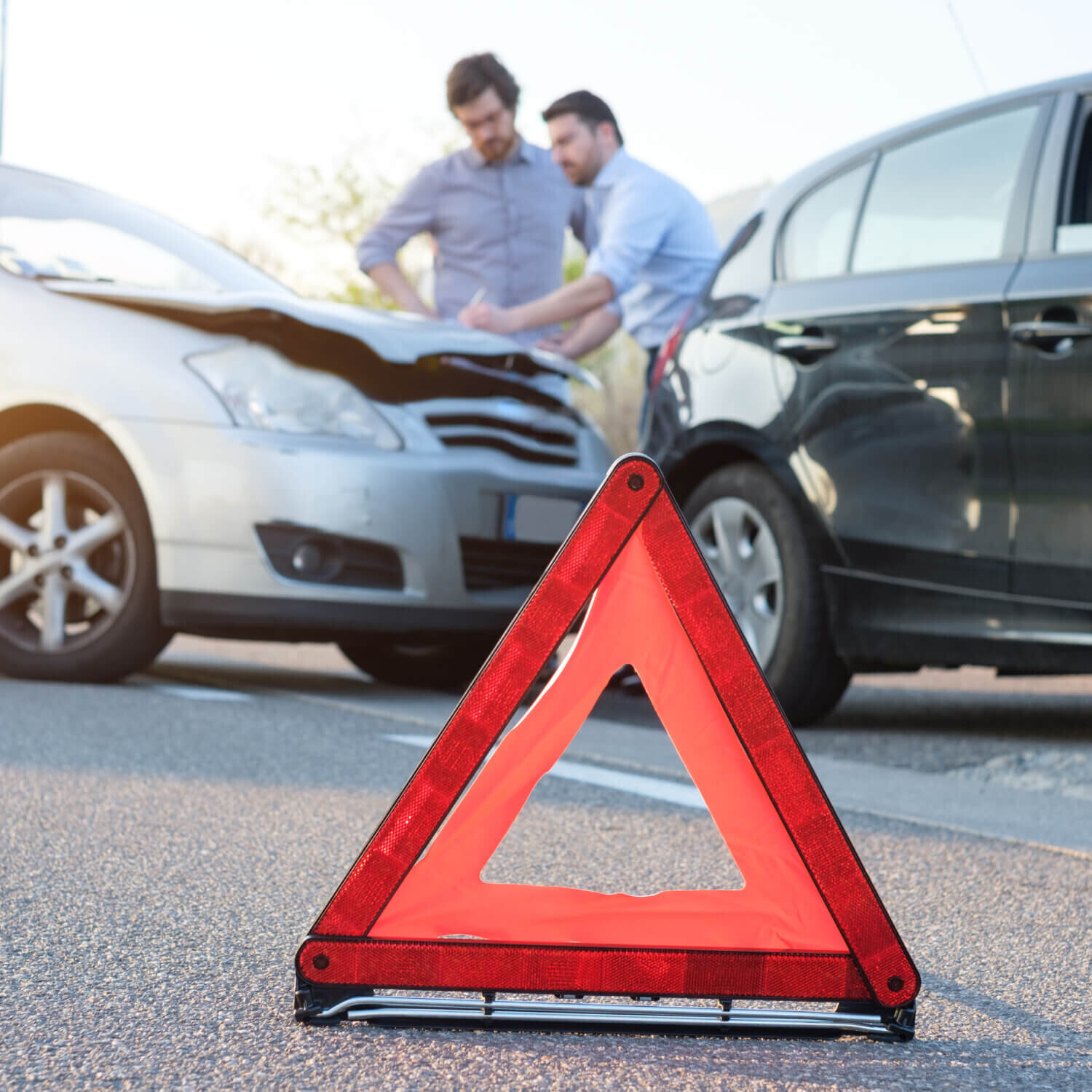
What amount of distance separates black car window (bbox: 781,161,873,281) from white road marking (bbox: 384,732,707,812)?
5.70ft

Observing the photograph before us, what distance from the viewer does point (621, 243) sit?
668cm

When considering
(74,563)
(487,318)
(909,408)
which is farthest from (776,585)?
(74,563)

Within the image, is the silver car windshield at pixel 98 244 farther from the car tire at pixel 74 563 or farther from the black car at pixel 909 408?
the black car at pixel 909 408

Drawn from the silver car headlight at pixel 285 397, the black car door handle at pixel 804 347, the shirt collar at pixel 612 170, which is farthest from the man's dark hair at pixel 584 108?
the black car door handle at pixel 804 347

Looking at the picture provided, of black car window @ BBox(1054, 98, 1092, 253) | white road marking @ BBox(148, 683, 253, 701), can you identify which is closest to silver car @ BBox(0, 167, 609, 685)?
white road marking @ BBox(148, 683, 253, 701)

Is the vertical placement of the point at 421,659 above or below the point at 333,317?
below

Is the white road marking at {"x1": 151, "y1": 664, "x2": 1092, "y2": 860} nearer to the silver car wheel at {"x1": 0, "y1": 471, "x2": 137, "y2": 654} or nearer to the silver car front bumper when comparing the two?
the silver car front bumper

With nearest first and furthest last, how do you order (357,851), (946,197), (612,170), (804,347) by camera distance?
(357,851) < (946,197) < (804,347) < (612,170)

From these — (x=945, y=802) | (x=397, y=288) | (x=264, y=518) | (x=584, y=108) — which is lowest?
(x=945, y=802)

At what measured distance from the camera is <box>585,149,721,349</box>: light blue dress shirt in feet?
21.9

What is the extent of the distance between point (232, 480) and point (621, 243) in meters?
1.94

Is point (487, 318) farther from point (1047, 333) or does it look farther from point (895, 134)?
point (1047, 333)

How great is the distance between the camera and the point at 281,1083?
78.7 inches

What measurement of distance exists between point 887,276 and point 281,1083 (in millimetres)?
3524
